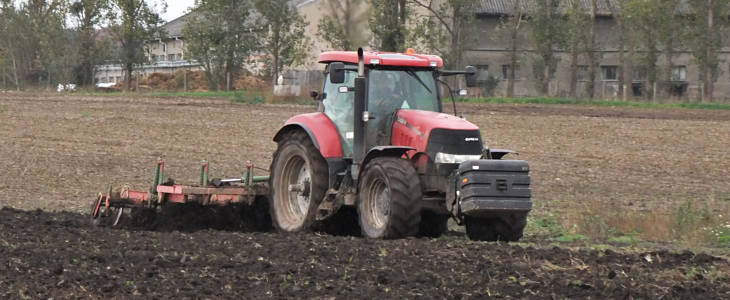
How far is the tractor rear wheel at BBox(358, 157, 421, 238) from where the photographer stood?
416 inches

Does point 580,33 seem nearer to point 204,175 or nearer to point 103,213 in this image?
point 204,175

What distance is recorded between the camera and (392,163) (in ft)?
35.3

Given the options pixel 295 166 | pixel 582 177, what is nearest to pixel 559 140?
pixel 582 177

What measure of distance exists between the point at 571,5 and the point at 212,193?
38.2 meters

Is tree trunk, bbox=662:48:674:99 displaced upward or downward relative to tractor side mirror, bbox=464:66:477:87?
upward

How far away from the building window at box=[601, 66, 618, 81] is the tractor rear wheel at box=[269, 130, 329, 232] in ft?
152

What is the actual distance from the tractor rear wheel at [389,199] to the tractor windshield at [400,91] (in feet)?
2.68

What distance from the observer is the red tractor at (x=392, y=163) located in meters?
10.5

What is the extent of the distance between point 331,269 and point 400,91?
11.2ft

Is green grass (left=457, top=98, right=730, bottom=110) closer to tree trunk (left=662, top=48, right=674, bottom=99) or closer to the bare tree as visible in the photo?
the bare tree

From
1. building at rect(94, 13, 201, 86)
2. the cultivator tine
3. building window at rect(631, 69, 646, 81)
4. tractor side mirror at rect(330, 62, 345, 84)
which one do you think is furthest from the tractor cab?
building at rect(94, 13, 201, 86)

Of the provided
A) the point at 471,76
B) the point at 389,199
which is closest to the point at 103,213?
the point at 389,199

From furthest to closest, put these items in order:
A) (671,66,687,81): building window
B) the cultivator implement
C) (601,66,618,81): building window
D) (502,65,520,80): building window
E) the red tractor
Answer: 1. (601,66,618,81): building window
2. (671,66,687,81): building window
3. (502,65,520,80): building window
4. the cultivator implement
5. the red tractor

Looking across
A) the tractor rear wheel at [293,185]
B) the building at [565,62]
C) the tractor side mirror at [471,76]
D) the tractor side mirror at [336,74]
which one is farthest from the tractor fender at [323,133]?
the building at [565,62]
